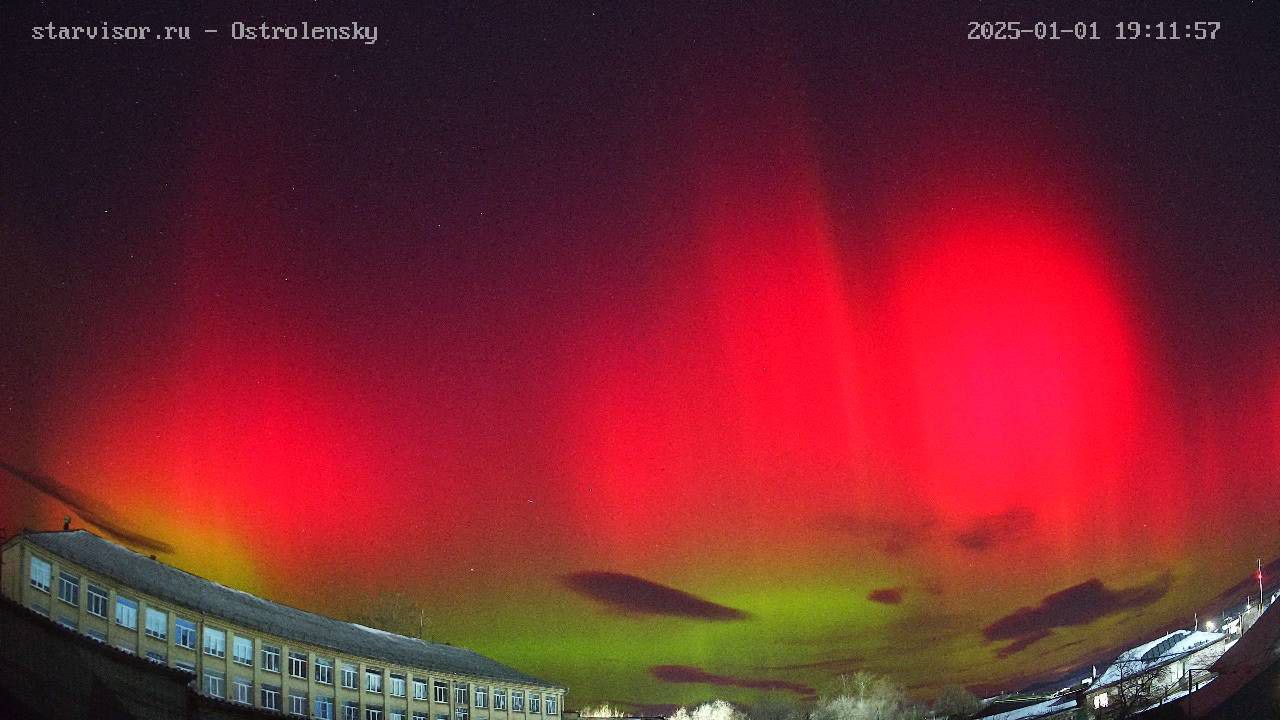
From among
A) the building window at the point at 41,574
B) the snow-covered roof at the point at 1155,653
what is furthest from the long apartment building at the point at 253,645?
the snow-covered roof at the point at 1155,653

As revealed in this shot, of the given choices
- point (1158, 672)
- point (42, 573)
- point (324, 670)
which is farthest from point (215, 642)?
point (1158, 672)

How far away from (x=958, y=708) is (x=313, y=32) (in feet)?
67.4

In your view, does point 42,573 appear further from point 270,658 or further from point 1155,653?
point 1155,653

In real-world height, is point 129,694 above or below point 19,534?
below

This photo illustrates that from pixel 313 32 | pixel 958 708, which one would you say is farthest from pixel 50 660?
pixel 958 708

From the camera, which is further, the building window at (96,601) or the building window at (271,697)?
the building window at (271,697)

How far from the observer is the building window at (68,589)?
74.7 ft

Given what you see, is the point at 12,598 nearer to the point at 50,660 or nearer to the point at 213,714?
the point at 50,660

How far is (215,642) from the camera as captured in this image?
24.5 meters

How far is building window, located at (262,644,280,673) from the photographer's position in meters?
25.2

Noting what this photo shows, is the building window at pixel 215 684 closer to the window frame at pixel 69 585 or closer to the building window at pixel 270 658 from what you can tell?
the building window at pixel 270 658

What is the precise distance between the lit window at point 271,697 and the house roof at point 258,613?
108cm

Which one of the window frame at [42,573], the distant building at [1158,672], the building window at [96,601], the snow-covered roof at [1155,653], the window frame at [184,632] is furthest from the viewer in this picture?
the distant building at [1158,672]

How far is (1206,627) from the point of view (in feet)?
103
